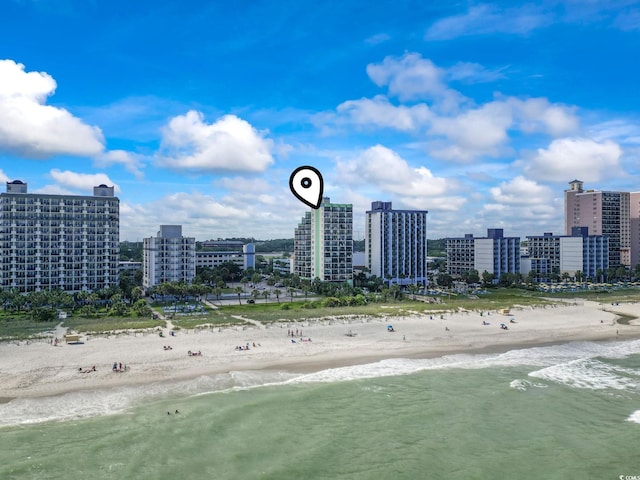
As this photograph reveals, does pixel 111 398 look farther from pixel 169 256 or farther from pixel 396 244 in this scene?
pixel 396 244

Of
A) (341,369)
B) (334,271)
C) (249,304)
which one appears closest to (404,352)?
(341,369)

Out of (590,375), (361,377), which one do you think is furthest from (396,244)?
(361,377)

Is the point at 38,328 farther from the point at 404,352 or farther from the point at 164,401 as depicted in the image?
the point at 404,352

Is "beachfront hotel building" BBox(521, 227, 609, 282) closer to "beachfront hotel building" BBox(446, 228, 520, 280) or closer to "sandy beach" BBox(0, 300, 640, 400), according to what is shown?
"beachfront hotel building" BBox(446, 228, 520, 280)

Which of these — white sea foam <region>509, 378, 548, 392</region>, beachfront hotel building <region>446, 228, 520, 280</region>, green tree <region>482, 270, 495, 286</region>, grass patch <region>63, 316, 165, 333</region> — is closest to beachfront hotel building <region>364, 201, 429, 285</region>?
green tree <region>482, 270, 495, 286</region>

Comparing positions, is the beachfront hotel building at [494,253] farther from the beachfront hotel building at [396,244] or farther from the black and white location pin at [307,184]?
the black and white location pin at [307,184]
